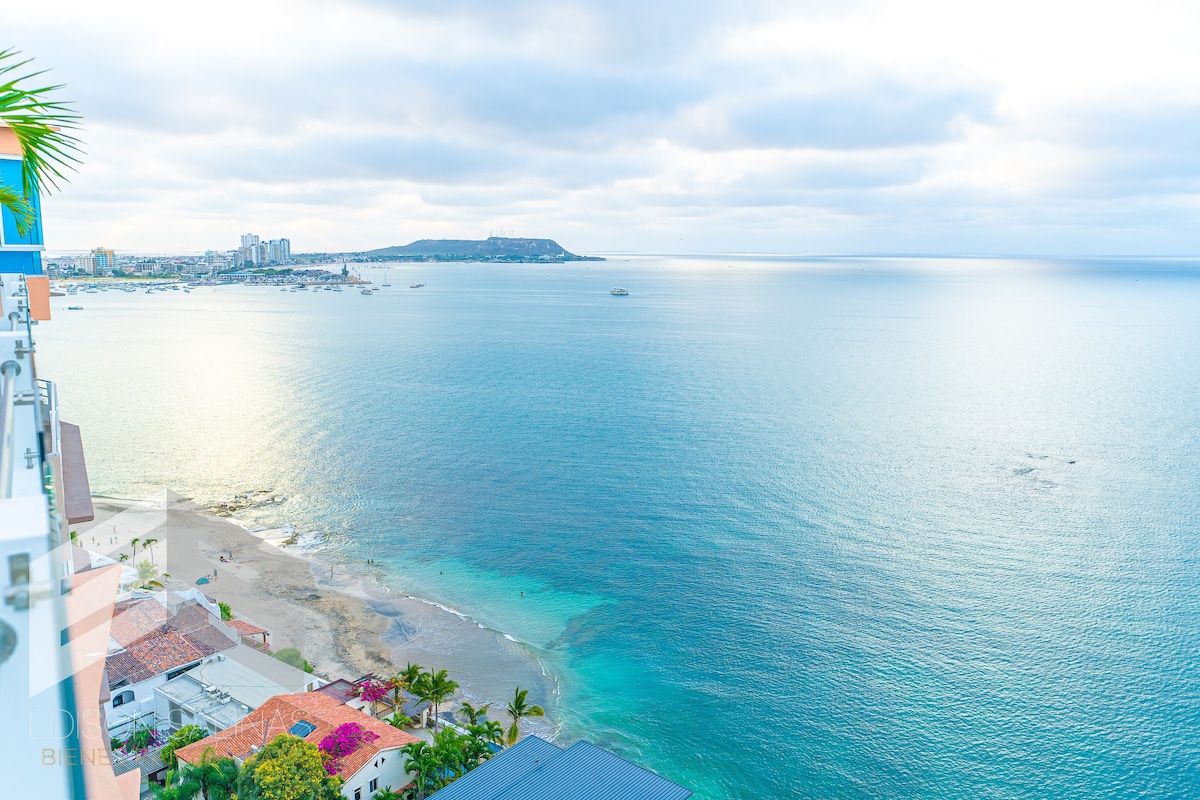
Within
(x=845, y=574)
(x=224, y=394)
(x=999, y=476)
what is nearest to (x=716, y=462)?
(x=845, y=574)

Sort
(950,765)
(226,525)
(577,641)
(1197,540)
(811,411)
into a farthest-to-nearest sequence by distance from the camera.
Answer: (811,411), (226,525), (1197,540), (577,641), (950,765)

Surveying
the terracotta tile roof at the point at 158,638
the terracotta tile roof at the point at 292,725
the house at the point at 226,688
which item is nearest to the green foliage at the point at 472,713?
the terracotta tile roof at the point at 292,725

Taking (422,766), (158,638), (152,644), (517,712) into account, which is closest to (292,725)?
(422,766)

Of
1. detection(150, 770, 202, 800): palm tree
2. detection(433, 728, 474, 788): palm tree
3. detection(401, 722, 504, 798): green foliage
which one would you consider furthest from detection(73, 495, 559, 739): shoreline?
detection(150, 770, 202, 800): palm tree

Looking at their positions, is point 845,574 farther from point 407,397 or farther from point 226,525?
point 407,397

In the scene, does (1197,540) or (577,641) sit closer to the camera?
(577,641)

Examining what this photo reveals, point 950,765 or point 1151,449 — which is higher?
point 1151,449

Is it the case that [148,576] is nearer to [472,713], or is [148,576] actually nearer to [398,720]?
[398,720]
